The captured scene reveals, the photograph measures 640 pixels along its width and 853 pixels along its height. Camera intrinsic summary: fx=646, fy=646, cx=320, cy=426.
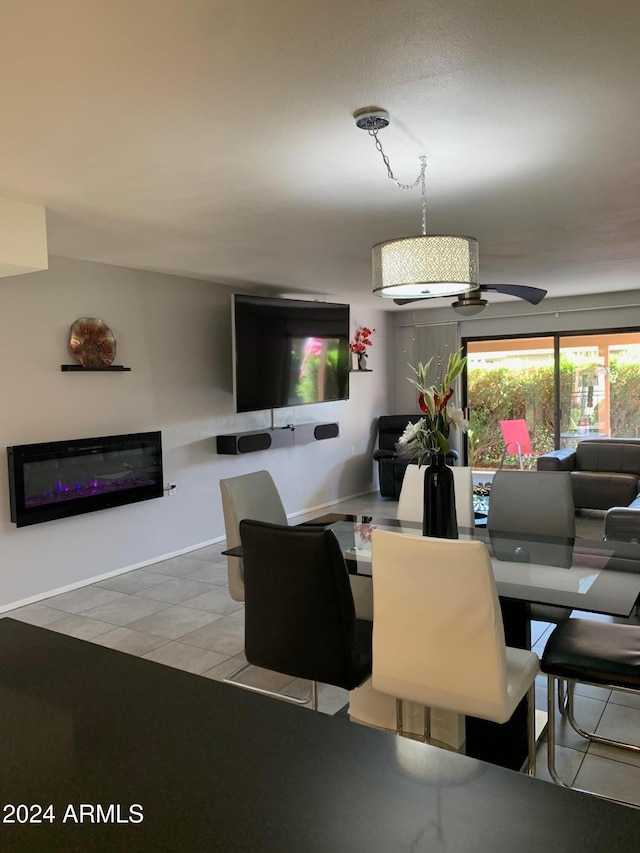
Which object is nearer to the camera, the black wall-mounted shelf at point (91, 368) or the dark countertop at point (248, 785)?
the dark countertop at point (248, 785)

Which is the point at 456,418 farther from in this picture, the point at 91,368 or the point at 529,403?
the point at 529,403

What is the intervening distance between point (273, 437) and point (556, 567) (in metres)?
4.32

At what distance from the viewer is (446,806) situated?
0.87 meters

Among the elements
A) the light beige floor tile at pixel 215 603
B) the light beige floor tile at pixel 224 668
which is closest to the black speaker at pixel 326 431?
the light beige floor tile at pixel 215 603

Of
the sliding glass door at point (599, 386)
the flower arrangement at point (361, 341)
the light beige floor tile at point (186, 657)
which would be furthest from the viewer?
the flower arrangement at point (361, 341)

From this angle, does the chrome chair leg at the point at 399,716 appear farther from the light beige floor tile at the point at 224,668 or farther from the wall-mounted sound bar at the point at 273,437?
the wall-mounted sound bar at the point at 273,437

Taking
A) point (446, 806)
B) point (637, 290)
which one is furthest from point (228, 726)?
point (637, 290)

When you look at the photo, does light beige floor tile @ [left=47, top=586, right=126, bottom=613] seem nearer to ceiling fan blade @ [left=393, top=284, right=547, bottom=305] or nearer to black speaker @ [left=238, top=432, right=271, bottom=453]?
black speaker @ [left=238, top=432, right=271, bottom=453]

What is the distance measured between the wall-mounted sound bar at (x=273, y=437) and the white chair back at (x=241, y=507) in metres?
2.53

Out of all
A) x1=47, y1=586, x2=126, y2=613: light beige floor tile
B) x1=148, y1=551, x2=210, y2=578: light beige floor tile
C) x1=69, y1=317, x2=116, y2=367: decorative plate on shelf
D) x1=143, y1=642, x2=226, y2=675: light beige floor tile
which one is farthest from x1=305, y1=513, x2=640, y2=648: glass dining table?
x1=69, y1=317, x2=116, y2=367: decorative plate on shelf

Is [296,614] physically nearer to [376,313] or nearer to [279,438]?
[279,438]

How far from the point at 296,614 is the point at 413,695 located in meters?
0.50

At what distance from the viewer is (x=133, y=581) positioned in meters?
5.08

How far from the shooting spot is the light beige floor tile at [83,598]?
14.8 feet
